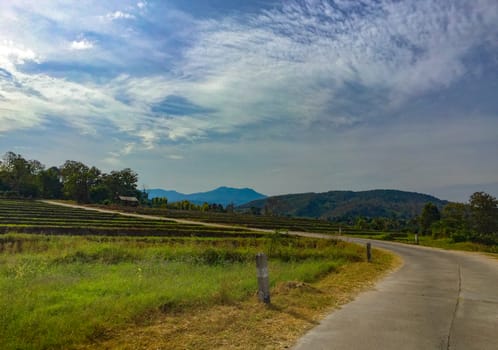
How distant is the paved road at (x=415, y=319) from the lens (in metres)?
5.63

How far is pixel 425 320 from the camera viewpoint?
6.86 metres

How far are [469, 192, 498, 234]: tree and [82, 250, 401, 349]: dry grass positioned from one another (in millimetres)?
61210

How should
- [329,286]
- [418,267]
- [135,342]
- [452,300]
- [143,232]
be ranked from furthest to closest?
[143,232]
[418,267]
[329,286]
[452,300]
[135,342]

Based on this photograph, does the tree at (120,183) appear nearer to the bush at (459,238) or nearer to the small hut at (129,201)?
the small hut at (129,201)

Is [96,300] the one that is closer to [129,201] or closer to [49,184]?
[129,201]

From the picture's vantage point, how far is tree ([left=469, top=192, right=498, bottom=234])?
2339 inches

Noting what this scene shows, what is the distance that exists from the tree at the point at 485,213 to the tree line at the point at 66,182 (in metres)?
82.2

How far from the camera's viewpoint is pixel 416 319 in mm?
6930

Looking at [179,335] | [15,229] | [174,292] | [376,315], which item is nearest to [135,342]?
[179,335]

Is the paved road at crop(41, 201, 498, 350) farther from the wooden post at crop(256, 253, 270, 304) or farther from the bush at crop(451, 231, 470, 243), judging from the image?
the bush at crop(451, 231, 470, 243)

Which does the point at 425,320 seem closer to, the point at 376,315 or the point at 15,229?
the point at 376,315

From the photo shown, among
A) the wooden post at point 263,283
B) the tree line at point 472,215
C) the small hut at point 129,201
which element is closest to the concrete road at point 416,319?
the wooden post at point 263,283

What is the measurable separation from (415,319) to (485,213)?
207 ft

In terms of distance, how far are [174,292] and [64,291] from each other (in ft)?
9.59
